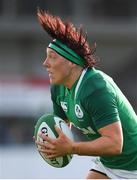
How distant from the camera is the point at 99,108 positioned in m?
5.83

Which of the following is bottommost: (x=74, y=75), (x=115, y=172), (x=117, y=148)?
(x=115, y=172)

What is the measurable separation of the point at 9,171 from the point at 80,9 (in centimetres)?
1112

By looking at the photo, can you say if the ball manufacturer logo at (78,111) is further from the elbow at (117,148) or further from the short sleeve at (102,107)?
the elbow at (117,148)

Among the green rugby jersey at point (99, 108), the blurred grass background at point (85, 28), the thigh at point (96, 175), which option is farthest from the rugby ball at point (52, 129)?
the blurred grass background at point (85, 28)

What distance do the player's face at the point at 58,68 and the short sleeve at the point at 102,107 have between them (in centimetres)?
31

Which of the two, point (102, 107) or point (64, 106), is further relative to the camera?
point (64, 106)

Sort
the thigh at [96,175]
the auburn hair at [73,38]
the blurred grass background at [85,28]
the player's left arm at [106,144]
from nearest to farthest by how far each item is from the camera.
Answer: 1. the player's left arm at [106,144]
2. the auburn hair at [73,38]
3. the thigh at [96,175]
4. the blurred grass background at [85,28]

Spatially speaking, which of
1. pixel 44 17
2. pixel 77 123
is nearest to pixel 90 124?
pixel 77 123

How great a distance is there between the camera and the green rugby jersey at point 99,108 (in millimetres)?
5844

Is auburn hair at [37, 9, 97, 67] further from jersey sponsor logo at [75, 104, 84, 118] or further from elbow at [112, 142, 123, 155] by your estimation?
elbow at [112, 142, 123, 155]

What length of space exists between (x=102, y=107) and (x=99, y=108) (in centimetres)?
2

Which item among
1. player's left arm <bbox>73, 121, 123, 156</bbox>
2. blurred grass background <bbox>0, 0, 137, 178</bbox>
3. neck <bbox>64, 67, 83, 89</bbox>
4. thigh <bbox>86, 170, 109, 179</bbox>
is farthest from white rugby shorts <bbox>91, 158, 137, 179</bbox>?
blurred grass background <bbox>0, 0, 137, 178</bbox>

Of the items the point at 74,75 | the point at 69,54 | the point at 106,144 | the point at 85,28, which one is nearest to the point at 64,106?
the point at 74,75

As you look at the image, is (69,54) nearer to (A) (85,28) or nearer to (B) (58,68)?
(B) (58,68)
